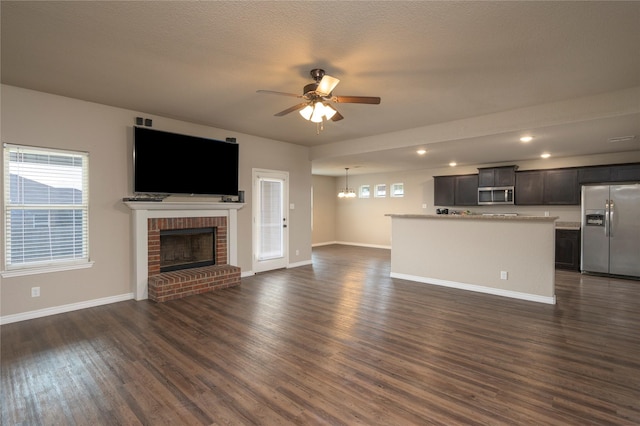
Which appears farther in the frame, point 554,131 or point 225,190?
point 225,190

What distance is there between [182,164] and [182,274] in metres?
1.70

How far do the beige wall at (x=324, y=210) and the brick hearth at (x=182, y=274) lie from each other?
18.5ft

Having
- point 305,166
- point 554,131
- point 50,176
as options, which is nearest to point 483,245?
point 554,131

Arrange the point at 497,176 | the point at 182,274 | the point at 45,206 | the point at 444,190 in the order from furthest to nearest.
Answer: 1. the point at 444,190
2. the point at 497,176
3. the point at 182,274
4. the point at 45,206

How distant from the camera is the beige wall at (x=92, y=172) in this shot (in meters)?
3.70

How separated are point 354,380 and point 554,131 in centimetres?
458

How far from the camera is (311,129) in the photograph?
5.50 metres

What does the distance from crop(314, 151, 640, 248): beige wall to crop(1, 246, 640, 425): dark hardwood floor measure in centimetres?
335

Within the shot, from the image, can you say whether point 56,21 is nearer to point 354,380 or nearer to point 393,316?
point 354,380

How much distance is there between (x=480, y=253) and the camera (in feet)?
16.5

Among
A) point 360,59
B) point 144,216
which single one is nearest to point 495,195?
point 360,59

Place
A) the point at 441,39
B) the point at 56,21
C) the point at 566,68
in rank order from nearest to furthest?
the point at 56,21, the point at 441,39, the point at 566,68

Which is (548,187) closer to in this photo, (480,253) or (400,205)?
(480,253)

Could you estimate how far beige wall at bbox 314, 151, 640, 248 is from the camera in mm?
7062
